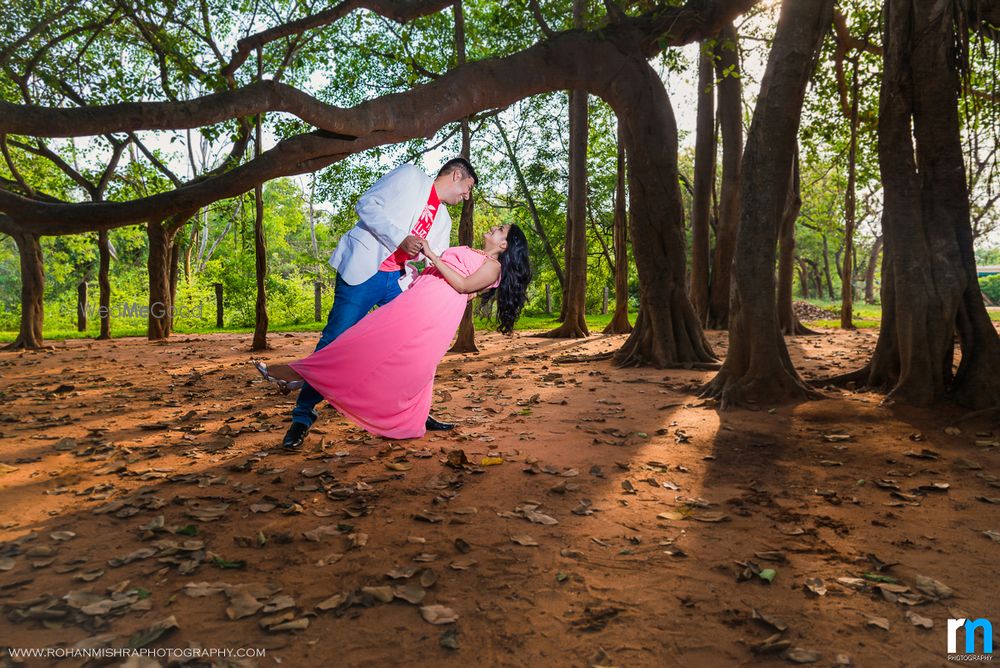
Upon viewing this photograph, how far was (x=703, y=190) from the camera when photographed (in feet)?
50.1

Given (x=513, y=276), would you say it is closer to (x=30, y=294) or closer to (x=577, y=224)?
(x=577, y=224)

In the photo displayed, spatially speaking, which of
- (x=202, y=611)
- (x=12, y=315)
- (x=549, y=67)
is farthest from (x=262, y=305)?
(x=12, y=315)

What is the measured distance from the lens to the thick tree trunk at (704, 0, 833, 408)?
21.4 ft

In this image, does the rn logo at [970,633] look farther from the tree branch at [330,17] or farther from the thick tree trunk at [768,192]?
the tree branch at [330,17]

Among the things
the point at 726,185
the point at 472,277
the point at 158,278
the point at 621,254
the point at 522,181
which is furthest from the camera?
the point at 522,181

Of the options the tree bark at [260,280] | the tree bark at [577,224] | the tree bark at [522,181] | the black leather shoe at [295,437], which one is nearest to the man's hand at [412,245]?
the black leather shoe at [295,437]

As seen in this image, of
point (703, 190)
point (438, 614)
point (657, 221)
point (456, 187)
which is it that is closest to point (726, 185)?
point (703, 190)

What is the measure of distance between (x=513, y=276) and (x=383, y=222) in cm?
104

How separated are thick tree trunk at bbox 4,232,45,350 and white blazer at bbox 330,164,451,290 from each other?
13044 mm

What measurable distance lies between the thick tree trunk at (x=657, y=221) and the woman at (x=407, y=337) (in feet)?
17.8

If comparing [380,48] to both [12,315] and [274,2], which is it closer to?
[274,2]

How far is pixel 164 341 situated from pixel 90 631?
49.4ft

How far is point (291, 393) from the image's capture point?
7.34 metres

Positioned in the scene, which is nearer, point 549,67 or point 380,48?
point 549,67
